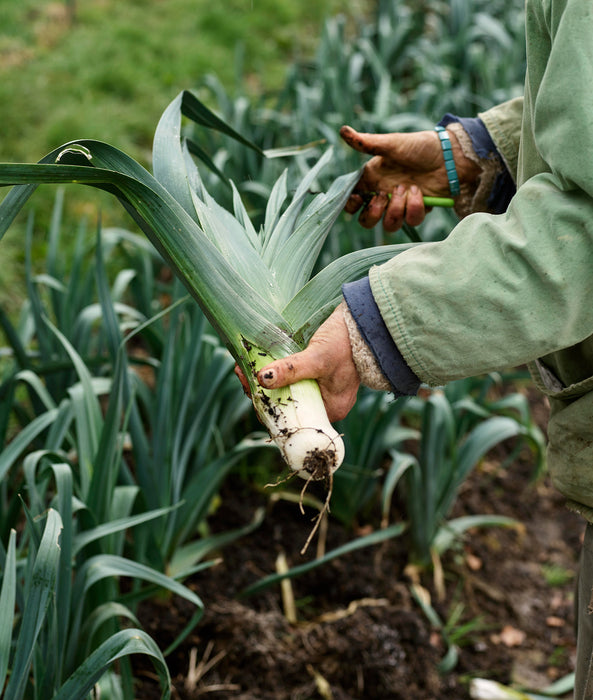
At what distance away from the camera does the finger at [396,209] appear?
1687 millimetres

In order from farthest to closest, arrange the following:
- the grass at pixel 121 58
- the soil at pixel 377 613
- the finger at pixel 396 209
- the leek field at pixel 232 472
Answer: the grass at pixel 121 58 < the soil at pixel 377 613 < the finger at pixel 396 209 < the leek field at pixel 232 472

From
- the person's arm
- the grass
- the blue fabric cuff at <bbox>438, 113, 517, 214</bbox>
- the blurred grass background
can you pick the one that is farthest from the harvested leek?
the grass

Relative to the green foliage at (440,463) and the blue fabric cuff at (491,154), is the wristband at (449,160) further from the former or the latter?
the green foliage at (440,463)

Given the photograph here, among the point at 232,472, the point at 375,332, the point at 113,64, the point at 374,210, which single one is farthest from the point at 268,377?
the point at 113,64

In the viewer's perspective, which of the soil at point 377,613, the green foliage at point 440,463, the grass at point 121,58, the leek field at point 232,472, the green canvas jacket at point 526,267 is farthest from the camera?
the grass at point 121,58

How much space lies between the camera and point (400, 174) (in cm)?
173

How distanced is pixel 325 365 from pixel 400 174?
0.74m

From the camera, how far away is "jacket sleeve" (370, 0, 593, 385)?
3.35ft

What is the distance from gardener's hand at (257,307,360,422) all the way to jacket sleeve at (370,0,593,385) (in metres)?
0.08

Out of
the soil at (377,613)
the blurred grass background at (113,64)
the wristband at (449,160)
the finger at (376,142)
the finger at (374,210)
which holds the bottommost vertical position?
the soil at (377,613)

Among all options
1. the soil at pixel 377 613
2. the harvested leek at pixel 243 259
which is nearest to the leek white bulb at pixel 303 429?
the harvested leek at pixel 243 259

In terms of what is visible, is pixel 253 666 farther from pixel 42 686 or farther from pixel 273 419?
pixel 273 419

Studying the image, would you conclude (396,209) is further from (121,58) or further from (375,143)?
(121,58)

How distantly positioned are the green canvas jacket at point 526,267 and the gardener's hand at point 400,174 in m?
0.51
